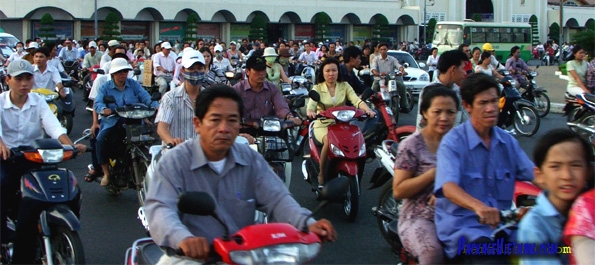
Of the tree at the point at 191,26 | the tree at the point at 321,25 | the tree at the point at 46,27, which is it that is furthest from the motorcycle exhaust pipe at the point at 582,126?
the tree at the point at 321,25

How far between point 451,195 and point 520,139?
10.1m

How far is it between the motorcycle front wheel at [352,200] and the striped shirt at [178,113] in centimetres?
161

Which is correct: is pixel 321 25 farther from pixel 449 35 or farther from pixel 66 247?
pixel 66 247

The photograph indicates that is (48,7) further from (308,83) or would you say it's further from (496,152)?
(496,152)

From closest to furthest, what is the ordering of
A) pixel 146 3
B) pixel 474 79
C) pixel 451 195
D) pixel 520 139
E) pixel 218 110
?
pixel 218 110 < pixel 451 195 < pixel 474 79 < pixel 520 139 < pixel 146 3

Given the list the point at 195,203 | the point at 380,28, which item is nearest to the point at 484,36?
the point at 380,28

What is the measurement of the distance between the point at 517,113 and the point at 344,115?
6.85 metres

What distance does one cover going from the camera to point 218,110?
365 cm

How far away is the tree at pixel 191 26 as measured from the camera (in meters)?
53.2

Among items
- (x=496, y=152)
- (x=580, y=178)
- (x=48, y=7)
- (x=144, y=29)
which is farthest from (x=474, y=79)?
(x=144, y=29)

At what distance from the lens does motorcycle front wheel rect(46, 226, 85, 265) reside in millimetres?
4902

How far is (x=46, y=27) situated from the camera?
4616 cm

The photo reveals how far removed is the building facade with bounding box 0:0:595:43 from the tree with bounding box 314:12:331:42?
656 mm

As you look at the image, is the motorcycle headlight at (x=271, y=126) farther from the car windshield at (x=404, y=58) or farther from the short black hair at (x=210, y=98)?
the car windshield at (x=404, y=58)
